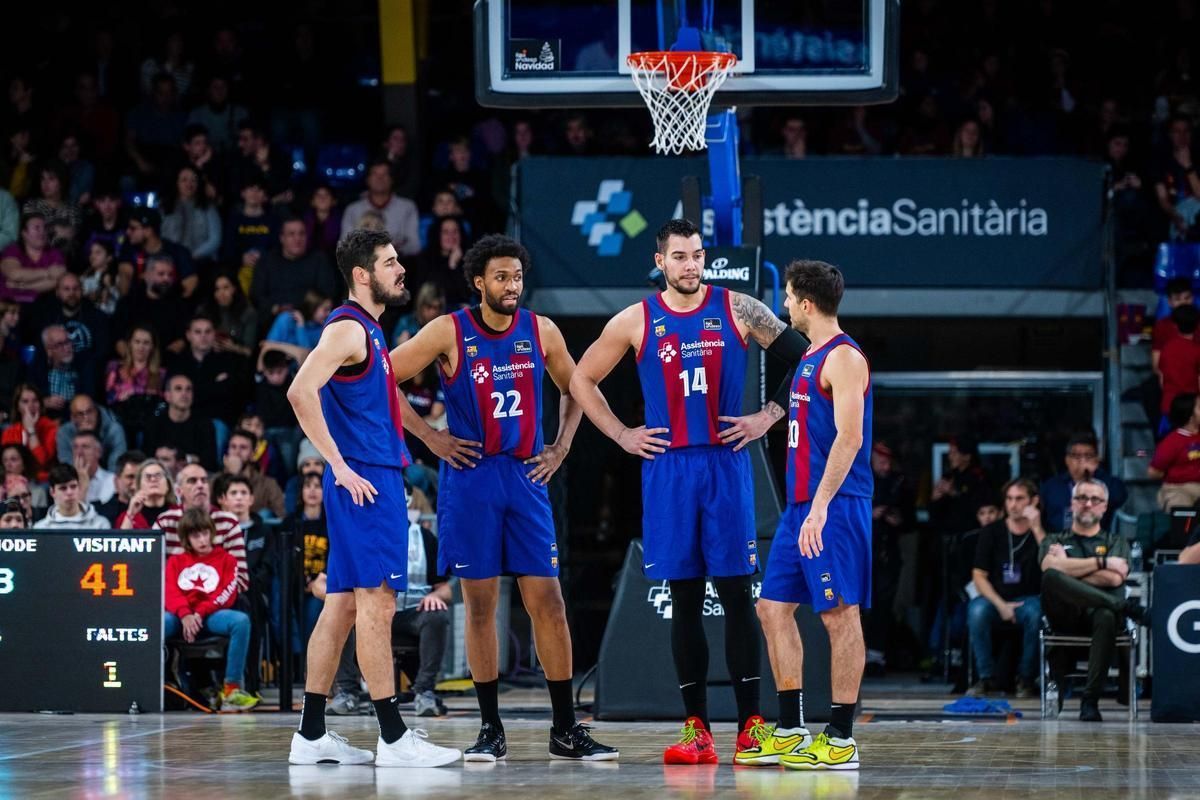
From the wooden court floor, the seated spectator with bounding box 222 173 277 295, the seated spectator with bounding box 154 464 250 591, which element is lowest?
the wooden court floor

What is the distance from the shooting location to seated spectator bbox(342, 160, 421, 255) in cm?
1683

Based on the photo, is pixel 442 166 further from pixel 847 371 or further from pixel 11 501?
pixel 847 371

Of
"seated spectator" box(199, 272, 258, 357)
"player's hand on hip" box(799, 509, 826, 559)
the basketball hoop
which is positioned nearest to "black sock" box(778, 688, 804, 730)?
"player's hand on hip" box(799, 509, 826, 559)

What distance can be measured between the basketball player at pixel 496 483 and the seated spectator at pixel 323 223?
8778mm

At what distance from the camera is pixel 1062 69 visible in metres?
18.5

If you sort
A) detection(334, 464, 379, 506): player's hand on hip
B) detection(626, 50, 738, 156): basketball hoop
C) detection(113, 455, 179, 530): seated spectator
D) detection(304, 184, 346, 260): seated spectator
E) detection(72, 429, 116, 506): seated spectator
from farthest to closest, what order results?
detection(304, 184, 346, 260): seated spectator, detection(72, 429, 116, 506): seated spectator, detection(113, 455, 179, 530): seated spectator, detection(626, 50, 738, 156): basketball hoop, detection(334, 464, 379, 506): player's hand on hip

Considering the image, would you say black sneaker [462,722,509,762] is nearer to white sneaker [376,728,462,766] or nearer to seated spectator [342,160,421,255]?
white sneaker [376,728,462,766]

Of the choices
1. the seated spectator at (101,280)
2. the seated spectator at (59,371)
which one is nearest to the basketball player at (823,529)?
the seated spectator at (59,371)

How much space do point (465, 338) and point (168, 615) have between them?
4.54 meters

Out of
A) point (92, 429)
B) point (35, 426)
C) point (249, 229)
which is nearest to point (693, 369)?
point (92, 429)

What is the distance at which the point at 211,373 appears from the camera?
50.4 ft

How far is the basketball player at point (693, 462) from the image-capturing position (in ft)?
27.0

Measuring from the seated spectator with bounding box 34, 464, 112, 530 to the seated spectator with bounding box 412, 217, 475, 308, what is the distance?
14.1 feet

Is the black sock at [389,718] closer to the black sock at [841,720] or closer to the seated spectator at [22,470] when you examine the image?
the black sock at [841,720]
